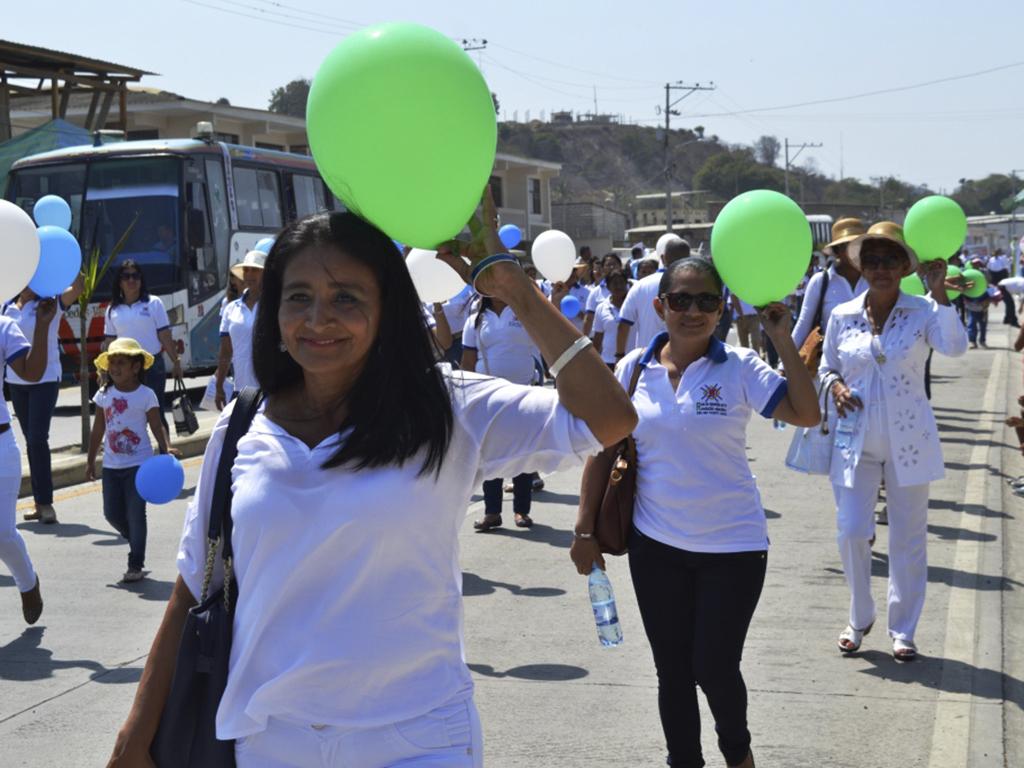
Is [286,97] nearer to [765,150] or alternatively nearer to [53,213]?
[765,150]

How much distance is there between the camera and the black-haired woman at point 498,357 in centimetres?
938

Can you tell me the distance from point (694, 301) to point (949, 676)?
241 cm

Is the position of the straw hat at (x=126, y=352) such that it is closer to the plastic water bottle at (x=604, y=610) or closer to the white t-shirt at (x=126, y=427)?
the white t-shirt at (x=126, y=427)

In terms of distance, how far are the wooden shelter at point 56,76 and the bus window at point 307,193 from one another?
682cm

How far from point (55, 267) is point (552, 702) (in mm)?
3327

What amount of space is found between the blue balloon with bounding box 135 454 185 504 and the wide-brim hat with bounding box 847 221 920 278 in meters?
3.73

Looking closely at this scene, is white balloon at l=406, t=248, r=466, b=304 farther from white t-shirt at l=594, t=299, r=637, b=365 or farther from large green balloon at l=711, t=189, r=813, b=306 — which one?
white t-shirt at l=594, t=299, r=637, b=365

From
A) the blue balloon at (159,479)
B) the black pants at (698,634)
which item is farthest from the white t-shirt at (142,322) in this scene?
the black pants at (698,634)

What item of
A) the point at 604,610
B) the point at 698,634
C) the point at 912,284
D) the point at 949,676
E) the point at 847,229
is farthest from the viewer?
the point at 847,229

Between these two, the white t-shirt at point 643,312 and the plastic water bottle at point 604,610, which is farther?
the white t-shirt at point 643,312

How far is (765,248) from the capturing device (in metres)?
4.53

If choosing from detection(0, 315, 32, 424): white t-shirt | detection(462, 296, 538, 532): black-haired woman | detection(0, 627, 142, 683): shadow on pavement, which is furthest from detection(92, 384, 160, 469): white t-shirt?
detection(462, 296, 538, 532): black-haired woman

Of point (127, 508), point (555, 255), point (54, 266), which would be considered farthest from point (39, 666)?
point (555, 255)

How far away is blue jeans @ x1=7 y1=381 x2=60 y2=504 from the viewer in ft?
31.9
